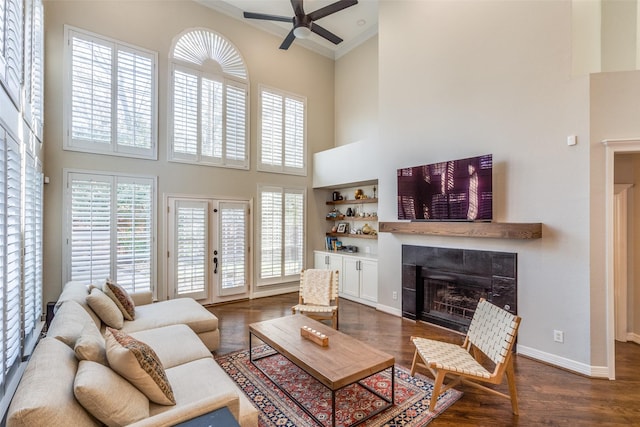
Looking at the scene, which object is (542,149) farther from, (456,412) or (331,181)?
(331,181)

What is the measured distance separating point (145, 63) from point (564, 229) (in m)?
6.49

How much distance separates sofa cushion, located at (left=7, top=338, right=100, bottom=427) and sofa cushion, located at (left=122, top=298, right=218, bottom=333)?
1584mm

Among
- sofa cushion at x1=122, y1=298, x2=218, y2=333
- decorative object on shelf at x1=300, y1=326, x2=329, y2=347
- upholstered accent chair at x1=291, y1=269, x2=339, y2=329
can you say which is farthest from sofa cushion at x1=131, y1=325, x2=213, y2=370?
upholstered accent chair at x1=291, y1=269, x2=339, y2=329

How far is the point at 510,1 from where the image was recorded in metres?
3.79

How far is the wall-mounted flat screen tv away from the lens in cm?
391

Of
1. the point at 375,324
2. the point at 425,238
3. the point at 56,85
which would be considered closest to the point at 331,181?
the point at 425,238

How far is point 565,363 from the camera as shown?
3.31 metres

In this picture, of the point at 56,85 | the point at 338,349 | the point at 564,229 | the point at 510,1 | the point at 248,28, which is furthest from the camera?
the point at 248,28

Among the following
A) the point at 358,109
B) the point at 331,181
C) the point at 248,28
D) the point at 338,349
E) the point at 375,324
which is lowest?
the point at 375,324

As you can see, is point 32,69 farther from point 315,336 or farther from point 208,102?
point 315,336

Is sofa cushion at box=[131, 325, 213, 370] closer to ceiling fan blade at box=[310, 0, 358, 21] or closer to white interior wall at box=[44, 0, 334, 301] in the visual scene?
white interior wall at box=[44, 0, 334, 301]

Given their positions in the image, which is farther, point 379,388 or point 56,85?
point 56,85

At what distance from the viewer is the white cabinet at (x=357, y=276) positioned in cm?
562

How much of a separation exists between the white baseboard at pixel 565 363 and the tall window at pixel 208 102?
5403 mm
